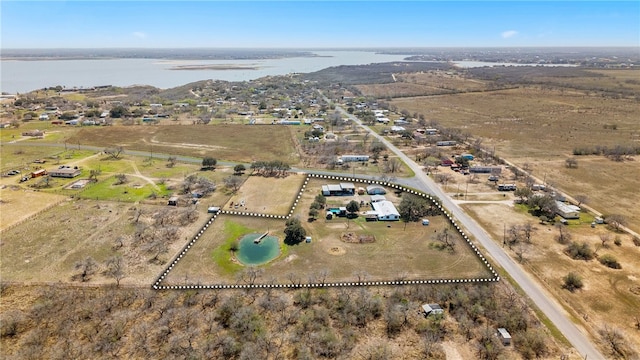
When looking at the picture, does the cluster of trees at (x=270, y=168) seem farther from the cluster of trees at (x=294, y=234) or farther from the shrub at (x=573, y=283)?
the shrub at (x=573, y=283)

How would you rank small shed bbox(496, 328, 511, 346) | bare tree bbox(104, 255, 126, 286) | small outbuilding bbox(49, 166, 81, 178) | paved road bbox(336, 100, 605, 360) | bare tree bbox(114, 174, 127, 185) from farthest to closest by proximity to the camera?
small outbuilding bbox(49, 166, 81, 178) < bare tree bbox(114, 174, 127, 185) < bare tree bbox(104, 255, 126, 286) < paved road bbox(336, 100, 605, 360) < small shed bbox(496, 328, 511, 346)

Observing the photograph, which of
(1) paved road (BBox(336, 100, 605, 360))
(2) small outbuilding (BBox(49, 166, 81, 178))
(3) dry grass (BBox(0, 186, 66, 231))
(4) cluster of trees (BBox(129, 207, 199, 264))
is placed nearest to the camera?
(1) paved road (BBox(336, 100, 605, 360))

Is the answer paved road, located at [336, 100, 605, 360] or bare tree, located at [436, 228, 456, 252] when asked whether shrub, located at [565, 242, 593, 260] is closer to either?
paved road, located at [336, 100, 605, 360]

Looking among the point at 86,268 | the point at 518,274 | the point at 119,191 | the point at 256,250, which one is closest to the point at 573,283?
the point at 518,274

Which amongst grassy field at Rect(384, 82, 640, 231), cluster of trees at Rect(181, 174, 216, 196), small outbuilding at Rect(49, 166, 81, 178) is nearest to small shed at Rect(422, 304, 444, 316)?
grassy field at Rect(384, 82, 640, 231)

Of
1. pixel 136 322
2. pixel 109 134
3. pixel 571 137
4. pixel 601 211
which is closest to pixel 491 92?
pixel 571 137

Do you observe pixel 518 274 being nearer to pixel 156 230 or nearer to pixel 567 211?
pixel 567 211

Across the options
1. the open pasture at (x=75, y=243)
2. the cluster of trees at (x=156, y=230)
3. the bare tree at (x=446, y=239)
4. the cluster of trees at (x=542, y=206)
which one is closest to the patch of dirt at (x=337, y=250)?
the bare tree at (x=446, y=239)
